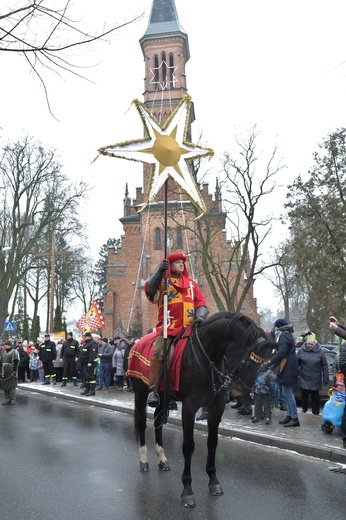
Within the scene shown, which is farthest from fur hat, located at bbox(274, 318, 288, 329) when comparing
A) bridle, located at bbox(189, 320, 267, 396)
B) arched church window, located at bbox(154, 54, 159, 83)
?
arched church window, located at bbox(154, 54, 159, 83)

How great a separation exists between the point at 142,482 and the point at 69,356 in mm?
12636

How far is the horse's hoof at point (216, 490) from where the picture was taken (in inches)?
207

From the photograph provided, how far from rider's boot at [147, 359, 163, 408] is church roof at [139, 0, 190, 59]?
54788 millimetres

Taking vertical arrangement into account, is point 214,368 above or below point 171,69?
below

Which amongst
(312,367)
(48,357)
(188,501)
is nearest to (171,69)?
(48,357)

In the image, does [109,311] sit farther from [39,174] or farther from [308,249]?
[308,249]

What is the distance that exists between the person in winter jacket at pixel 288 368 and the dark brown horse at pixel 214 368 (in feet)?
14.4

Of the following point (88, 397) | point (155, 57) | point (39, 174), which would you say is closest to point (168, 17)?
point (155, 57)

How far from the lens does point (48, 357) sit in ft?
61.9

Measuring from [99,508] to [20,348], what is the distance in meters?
16.9

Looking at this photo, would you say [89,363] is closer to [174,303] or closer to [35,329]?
[174,303]

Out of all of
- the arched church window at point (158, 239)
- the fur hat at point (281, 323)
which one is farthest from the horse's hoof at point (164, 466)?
the arched church window at point (158, 239)

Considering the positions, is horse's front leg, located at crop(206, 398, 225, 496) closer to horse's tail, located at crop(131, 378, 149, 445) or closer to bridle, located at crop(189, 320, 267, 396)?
bridle, located at crop(189, 320, 267, 396)

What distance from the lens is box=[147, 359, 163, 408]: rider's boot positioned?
5739mm
